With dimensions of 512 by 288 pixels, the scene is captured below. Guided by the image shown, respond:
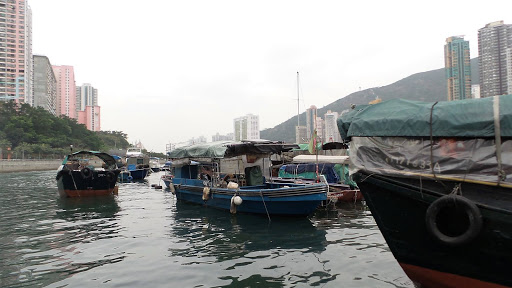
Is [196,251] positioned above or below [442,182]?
below

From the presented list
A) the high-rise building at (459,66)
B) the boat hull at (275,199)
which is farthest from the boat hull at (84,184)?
the high-rise building at (459,66)

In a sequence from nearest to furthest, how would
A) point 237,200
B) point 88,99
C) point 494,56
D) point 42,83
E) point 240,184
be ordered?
1. point 237,200
2. point 240,184
3. point 494,56
4. point 42,83
5. point 88,99

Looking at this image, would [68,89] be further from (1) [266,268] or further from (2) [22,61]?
(1) [266,268]

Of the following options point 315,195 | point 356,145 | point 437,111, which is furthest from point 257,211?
point 437,111

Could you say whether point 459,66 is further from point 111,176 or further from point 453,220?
point 453,220

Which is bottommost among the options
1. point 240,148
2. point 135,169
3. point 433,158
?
point 135,169

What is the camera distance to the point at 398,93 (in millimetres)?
111438

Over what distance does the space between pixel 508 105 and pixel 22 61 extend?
111247 millimetres

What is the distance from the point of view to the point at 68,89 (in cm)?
13288

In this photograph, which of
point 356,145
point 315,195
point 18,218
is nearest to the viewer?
point 356,145

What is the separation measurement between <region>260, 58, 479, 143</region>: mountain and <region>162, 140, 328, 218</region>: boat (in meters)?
87.9

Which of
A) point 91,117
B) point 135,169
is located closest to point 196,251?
point 135,169

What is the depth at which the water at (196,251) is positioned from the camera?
5.70 meters

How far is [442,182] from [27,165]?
6622 centimetres
